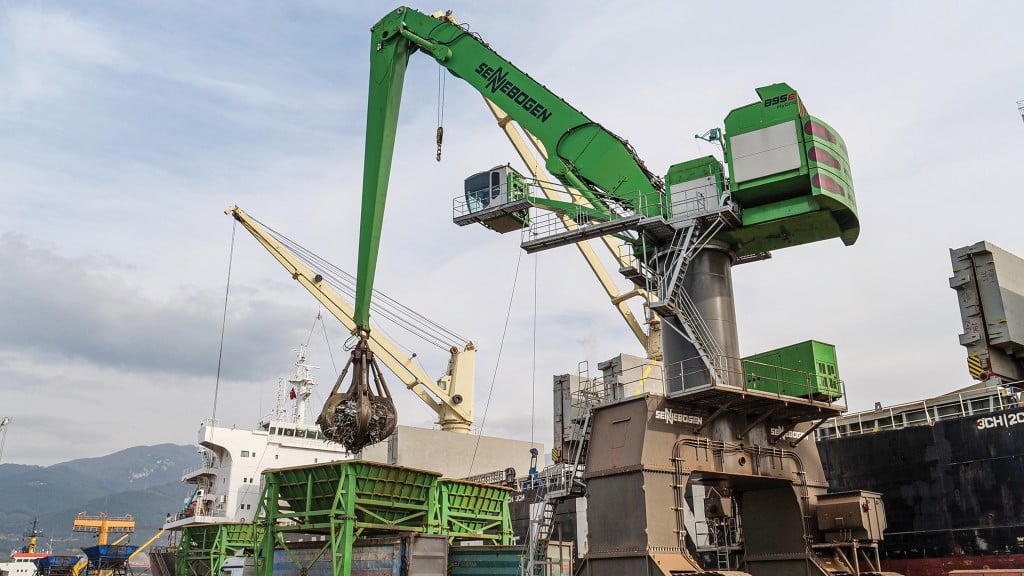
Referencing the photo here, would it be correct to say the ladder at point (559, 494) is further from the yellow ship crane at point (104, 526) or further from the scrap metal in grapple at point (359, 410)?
the yellow ship crane at point (104, 526)

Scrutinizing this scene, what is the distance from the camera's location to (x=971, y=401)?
956 inches

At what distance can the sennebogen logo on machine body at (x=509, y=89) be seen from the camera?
21.8 m

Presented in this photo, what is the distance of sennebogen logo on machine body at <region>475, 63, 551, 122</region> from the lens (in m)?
21.8

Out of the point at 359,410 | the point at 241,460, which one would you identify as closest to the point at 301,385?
the point at 241,460

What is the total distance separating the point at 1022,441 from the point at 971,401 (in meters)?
3.41

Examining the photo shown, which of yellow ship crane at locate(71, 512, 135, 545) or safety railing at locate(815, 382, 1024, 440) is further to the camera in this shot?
yellow ship crane at locate(71, 512, 135, 545)

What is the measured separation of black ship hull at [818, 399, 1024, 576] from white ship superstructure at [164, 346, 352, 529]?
34583mm

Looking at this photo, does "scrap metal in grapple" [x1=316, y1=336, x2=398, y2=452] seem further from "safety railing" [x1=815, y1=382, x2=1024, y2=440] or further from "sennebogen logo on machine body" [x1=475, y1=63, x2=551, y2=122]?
"safety railing" [x1=815, y1=382, x2=1024, y2=440]

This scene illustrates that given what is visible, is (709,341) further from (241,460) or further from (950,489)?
(241,460)

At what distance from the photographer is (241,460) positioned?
51531mm

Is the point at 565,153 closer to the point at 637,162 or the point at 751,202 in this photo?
the point at 637,162

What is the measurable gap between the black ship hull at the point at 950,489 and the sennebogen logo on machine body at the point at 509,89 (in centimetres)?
1531

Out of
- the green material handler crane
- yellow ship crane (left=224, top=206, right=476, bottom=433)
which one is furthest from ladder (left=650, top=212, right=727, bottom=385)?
yellow ship crane (left=224, top=206, right=476, bottom=433)

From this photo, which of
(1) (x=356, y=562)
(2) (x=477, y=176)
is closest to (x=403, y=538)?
(1) (x=356, y=562)
